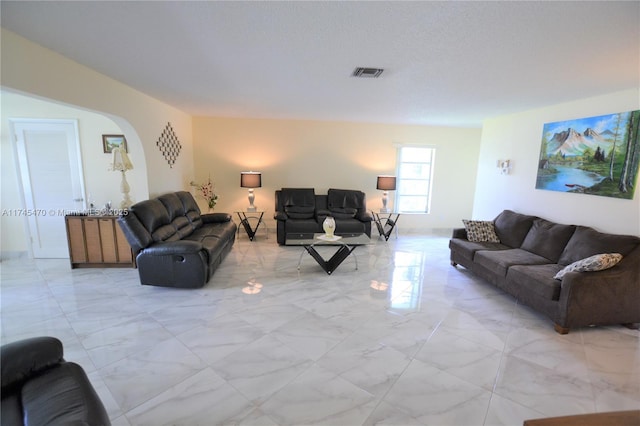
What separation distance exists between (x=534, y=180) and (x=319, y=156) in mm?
3881

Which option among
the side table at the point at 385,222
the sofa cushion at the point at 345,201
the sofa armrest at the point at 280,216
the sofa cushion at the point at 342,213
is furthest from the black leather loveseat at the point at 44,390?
the side table at the point at 385,222

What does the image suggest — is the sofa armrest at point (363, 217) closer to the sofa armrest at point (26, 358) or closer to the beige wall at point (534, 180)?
the beige wall at point (534, 180)

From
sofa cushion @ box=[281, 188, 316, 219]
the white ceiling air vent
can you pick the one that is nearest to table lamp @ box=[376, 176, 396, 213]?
sofa cushion @ box=[281, 188, 316, 219]

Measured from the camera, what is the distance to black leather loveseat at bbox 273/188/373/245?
5484 mm

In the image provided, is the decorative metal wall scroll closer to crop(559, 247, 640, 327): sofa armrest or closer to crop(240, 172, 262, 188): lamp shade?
crop(240, 172, 262, 188): lamp shade

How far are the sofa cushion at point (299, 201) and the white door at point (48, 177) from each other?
3.36 meters

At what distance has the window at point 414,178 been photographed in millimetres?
6672

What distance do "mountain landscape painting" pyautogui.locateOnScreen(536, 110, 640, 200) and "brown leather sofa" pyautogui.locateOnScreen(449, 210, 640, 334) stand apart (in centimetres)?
55

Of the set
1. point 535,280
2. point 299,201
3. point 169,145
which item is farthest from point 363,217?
point 169,145

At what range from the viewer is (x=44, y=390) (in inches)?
51.9

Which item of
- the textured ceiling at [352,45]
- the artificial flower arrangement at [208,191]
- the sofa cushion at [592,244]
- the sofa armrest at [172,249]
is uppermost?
the textured ceiling at [352,45]

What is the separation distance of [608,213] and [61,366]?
506 centimetres

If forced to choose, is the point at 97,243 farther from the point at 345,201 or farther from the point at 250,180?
the point at 345,201

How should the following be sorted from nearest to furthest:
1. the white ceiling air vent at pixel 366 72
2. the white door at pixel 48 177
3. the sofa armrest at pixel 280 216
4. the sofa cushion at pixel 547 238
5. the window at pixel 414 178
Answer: the white ceiling air vent at pixel 366 72
the sofa cushion at pixel 547 238
the white door at pixel 48 177
the sofa armrest at pixel 280 216
the window at pixel 414 178
